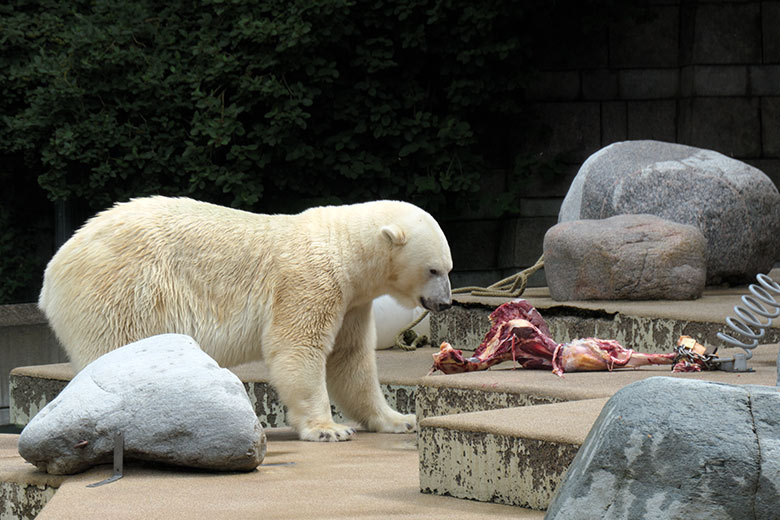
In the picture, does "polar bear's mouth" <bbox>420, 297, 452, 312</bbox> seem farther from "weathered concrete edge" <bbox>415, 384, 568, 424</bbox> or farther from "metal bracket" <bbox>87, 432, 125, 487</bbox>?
"metal bracket" <bbox>87, 432, 125, 487</bbox>

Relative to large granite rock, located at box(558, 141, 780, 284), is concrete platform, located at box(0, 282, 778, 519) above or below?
below

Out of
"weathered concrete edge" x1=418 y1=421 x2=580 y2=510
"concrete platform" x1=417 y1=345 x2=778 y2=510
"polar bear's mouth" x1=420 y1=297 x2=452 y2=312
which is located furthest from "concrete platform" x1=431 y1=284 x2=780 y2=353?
"weathered concrete edge" x1=418 y1=421 x2=580 y2=510

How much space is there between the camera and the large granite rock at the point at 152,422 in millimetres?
3318

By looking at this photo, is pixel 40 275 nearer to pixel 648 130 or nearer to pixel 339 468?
pixel 648 130

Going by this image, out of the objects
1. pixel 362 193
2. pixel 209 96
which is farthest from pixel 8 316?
pixel 362 193

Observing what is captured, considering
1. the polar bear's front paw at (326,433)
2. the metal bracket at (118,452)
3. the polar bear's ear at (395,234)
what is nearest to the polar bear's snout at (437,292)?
the polar bear's ear at (395,234)

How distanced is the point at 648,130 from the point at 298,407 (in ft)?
19.4

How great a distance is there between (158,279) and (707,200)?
3.57m

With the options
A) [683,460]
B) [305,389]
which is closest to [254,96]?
[305,389]

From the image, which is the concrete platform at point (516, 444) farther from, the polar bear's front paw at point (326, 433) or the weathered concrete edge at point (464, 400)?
the polar bear's front paw at point (326, 433)

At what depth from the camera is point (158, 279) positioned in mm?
4262

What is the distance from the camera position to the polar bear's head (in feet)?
14.5

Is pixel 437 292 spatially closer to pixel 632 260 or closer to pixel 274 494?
pixel 274 494

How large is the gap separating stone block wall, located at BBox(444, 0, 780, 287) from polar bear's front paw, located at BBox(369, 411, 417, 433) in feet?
16.4
